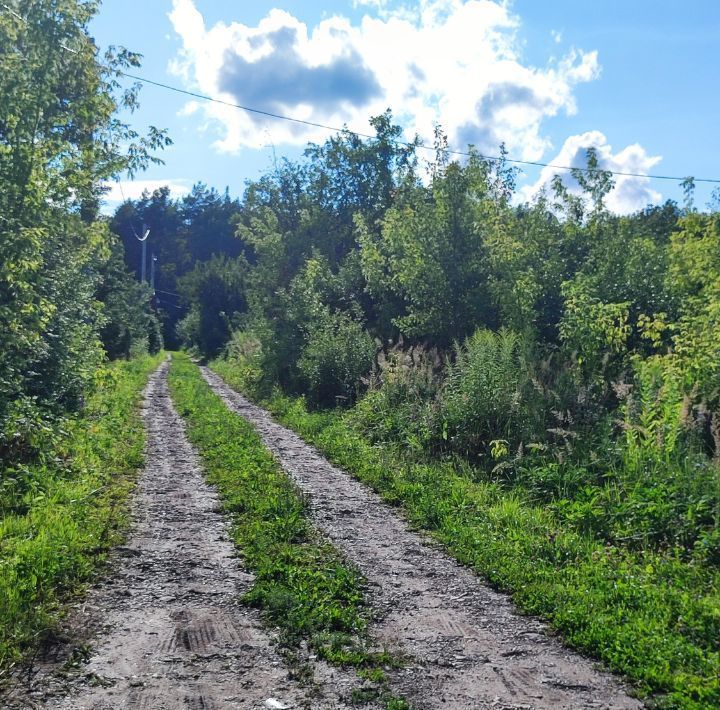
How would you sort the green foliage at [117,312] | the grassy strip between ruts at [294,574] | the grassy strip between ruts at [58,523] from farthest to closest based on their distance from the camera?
the green foliage at [117,312] < the grassy strip between ruts at [58,523] < the grassy strip between ruts at [294,574]

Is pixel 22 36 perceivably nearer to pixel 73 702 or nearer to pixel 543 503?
pixel 73 702

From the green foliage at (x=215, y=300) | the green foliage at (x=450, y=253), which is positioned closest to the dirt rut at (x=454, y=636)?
the green foliage at (x=450, y=253)

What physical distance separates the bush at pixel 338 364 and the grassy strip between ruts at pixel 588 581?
7.33 m

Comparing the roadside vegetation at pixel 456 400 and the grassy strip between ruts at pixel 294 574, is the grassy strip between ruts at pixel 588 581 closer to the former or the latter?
the roadside vegetation at pixel 456 400

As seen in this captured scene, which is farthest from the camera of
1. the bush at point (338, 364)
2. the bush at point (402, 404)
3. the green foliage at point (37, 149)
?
the bush at point (338, 364)

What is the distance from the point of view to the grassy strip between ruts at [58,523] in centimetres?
434

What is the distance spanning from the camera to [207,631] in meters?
4.29

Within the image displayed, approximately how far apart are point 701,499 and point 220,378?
76.6 feet

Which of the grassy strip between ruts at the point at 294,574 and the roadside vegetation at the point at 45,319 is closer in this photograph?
the grassy strip between ruts at the point at 294,574

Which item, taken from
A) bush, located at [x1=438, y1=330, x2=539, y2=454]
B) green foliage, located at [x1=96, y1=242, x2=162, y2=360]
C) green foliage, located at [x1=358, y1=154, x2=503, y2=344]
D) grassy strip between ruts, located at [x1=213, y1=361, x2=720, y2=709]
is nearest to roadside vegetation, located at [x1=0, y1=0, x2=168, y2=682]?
grassy strip between ruts, located at [x1=213, y1=361, x2=720, y2=709]

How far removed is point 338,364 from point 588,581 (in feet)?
38.4

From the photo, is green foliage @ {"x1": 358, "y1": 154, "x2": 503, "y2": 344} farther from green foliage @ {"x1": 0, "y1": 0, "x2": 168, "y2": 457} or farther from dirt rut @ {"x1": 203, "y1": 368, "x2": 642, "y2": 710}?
dirt rut @ {"x1": 203, "y1": 368, "x2": 642, "y2": 710}

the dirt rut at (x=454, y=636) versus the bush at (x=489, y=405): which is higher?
the bush at (x=489, y=405)

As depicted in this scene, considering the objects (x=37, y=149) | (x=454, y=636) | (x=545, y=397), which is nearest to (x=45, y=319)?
(x=37, y=149)
